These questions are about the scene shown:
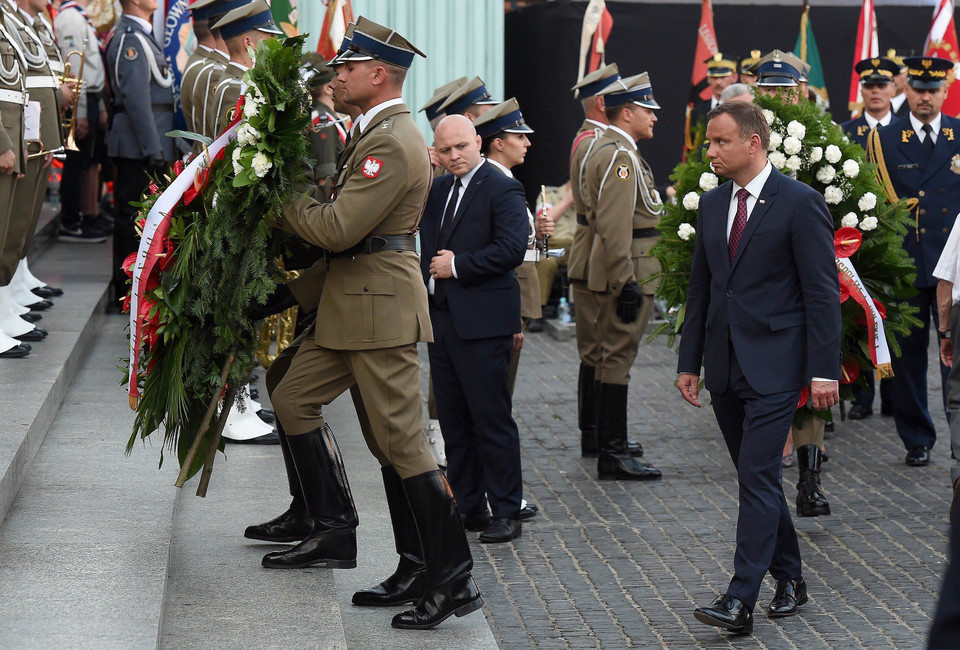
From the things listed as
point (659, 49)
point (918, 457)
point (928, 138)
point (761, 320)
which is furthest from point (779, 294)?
point (659, 49)

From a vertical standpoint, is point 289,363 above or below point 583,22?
below

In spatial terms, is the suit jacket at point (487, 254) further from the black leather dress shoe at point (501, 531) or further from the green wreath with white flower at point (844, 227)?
the green wreath with white flower at point (844, 227)

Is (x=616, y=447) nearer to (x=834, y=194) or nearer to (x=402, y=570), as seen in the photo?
(x=834, y=194)

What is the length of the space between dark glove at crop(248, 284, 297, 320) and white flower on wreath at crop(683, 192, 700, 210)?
2893mm

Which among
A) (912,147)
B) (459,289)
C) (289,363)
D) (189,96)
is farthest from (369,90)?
(912,147)

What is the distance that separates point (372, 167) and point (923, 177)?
5086mm

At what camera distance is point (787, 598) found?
5.48 meters

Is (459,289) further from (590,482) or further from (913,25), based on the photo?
(913,25)

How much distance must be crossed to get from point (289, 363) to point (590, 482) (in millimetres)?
2895

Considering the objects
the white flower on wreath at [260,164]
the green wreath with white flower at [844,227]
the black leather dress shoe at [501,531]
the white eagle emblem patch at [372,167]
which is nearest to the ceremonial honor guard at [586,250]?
the green wreath with white flower at [844,227]

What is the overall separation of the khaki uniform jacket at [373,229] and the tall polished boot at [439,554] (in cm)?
55

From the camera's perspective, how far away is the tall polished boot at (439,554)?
4.84m

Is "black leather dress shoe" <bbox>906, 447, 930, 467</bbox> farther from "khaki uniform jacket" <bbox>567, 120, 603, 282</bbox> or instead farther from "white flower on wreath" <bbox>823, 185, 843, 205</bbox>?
"khaki uniform jacket" <bbox>567, 120, 603, 282</bbox>

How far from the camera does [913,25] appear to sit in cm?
1538
